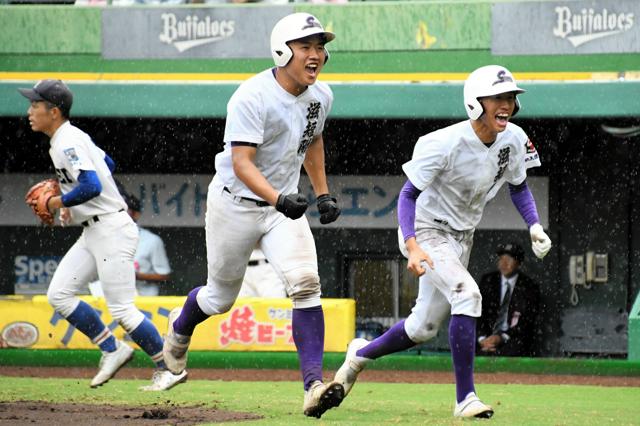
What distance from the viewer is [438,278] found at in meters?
6.36

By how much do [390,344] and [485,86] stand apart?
4.65 ft

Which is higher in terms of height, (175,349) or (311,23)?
(311,23)

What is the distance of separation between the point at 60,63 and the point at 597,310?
5.81 metres

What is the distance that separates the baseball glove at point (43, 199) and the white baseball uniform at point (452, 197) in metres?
2.45

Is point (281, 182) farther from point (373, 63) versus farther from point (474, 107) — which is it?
point (373, 63)

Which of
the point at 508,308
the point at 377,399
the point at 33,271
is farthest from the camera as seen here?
the point at 33,271

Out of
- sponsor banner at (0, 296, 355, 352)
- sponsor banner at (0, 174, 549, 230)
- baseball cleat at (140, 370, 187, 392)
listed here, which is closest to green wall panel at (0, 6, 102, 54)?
sponsor banner at (0, 174, 549, 230)

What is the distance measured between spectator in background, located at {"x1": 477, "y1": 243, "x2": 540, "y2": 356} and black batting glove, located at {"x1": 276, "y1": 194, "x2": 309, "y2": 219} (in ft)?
20.0

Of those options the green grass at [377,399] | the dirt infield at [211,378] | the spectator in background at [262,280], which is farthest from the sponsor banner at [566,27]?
the green grass at [377,399]

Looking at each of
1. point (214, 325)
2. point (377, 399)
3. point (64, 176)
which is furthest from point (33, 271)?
point (377, 399)

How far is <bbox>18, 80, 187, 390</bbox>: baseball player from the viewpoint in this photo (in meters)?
7.85

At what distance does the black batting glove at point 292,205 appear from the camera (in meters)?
5.55

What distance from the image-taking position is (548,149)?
12984 mm

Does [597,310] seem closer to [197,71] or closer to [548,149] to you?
[548,149]
